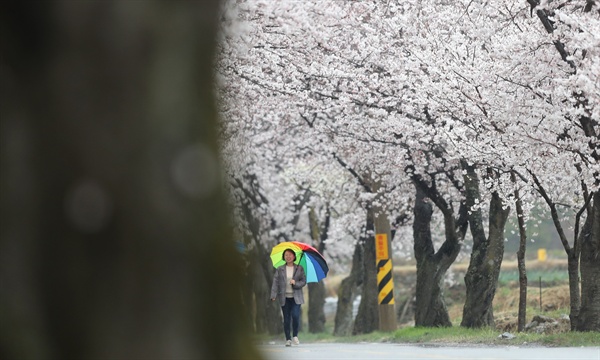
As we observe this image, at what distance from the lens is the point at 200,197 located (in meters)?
4.37

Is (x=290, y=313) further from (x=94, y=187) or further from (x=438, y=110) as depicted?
(x=94, y=187)

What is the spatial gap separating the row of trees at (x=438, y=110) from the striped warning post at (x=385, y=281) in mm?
839

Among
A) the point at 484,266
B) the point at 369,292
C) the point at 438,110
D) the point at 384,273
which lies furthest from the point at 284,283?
the point at 369,292

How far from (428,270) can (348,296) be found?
10751 millimetres

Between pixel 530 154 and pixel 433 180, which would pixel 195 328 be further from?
pixel 433 180

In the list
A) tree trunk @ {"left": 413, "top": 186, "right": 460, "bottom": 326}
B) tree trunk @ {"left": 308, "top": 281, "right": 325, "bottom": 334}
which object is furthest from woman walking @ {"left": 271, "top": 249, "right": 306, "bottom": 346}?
tree trunk @ {"left": 308, "top": 281, "right": 325, "bottom": 334}

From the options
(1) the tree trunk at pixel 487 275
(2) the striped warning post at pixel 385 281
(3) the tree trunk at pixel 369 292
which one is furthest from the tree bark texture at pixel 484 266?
(3) the tree trunk at pixel 369 292

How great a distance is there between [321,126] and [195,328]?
22.6 meters

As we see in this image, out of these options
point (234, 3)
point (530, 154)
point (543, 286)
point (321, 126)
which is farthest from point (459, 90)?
point (543, 286)

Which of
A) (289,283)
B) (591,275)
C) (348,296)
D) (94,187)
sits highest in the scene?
(348,296)

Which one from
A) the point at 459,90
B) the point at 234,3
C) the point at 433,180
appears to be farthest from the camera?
the point at 433,180

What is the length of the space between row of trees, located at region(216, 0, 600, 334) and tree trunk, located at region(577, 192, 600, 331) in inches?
0.8

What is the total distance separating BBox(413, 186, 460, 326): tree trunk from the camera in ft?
84.6

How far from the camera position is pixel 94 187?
420cm
